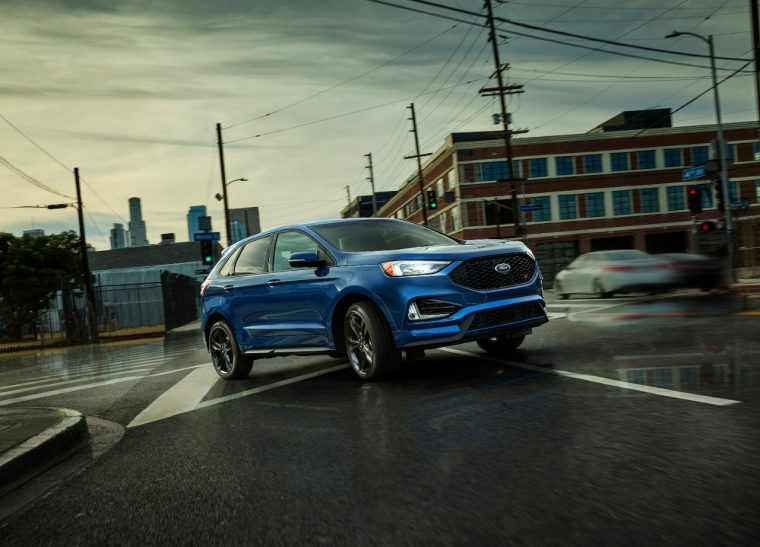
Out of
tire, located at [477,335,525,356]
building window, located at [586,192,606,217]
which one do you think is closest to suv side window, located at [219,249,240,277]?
tire, located at [477,335,525,356]

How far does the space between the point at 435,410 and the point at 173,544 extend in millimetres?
2683

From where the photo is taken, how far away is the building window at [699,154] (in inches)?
2286

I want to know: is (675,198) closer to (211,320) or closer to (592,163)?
(592,163)

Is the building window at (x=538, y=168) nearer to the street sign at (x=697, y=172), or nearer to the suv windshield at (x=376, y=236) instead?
the street sign at (x=697, y=172)

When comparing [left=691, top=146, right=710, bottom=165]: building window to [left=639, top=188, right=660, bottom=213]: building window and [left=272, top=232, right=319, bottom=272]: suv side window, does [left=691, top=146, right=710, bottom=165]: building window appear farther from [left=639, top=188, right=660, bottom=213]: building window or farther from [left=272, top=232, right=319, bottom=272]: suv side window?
[left=272, top=232, right=319, bottom=272]: suv side window

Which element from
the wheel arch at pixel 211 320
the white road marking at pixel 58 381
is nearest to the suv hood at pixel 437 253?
the wheel arch at pixel 211 320

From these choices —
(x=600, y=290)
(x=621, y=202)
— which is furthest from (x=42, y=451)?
(x=621, y=202)

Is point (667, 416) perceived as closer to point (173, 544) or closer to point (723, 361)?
point (723, 361)

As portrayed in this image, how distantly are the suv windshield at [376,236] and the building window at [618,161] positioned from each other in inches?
2065

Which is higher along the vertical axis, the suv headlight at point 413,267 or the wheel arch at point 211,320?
the suv headlight at point 413,267

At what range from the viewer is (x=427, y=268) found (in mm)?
6738

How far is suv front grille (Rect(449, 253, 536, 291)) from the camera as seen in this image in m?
6.79

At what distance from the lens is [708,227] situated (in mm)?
24766

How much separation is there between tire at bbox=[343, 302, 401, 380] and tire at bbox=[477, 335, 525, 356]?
5.65ft
